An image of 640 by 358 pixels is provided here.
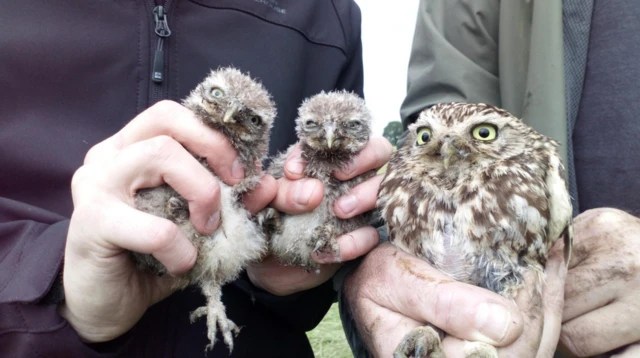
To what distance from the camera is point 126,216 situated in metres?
1.56

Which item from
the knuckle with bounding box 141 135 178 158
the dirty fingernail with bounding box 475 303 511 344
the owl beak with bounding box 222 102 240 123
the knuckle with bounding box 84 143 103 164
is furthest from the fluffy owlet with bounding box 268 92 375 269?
the knuckle with bounding box 84 143 103 164

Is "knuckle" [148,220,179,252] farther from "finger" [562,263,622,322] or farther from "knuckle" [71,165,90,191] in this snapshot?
"finger" [562,263,622,322]

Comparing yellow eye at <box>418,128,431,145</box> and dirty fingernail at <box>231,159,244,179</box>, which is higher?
yellow eye at <box>418,128,431,145</box>

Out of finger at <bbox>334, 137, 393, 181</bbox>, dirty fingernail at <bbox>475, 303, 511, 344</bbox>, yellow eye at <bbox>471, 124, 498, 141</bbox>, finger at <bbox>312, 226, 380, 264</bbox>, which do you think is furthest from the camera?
finger at <bbox>334, 137, 393, 181</bbox>

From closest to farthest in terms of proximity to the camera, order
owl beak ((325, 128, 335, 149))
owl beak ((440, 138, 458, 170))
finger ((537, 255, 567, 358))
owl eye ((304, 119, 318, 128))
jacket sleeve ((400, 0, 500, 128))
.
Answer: finger ((537, 255, 567, 358)), owl beak ((440, 138, 458, 170)), owl beak ((325, 128, 335, 149)), owl eye ((304, 119, 318, 128)), jacket sleeve ((400, 0, 500, 128))

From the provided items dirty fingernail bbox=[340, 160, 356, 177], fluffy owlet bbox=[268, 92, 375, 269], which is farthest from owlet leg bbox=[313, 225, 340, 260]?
dirty fingernail bbox=[340, 160, 356, 177]

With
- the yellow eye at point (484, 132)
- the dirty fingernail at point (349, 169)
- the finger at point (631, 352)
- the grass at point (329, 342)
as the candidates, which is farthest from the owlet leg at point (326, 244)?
the grass at point (329, 342)

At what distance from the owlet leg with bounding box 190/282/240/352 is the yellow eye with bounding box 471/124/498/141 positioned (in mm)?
1444

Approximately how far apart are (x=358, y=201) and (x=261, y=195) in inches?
20.2

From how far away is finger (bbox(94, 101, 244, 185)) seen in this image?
5.73 ft

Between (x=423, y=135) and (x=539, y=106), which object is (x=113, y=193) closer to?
(x=423, y=135)

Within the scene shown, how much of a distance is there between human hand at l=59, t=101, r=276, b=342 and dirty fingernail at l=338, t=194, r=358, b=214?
72cm

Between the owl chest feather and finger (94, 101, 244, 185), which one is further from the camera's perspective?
the owl chest feather

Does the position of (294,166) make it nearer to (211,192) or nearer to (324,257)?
(324,257)
